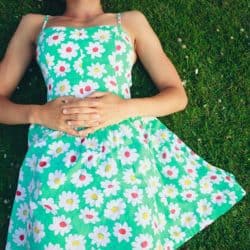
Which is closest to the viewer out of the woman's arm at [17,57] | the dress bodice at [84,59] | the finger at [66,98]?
the finger at [66,98]

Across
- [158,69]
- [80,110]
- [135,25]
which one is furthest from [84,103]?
[135,25]

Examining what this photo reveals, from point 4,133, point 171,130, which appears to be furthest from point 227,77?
point 4,133

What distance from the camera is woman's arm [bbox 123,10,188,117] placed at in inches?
187

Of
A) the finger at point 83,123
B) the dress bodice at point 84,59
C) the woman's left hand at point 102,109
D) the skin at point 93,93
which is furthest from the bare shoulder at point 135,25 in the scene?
the finger at point 83,123

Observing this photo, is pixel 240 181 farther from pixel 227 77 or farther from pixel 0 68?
pixel 0 68

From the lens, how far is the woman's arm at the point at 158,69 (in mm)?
4742

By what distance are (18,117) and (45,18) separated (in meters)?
0.94

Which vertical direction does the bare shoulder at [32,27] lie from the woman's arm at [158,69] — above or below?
above

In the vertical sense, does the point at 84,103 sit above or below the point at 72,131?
above

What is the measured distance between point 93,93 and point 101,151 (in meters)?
0.47

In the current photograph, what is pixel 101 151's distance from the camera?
4391 millimetres

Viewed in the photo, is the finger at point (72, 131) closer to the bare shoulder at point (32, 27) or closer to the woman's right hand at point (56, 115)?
the woman's right hand at point (56, 115)

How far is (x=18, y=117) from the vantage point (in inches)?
184

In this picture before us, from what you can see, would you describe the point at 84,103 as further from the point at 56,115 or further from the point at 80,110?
the point at 56,115
